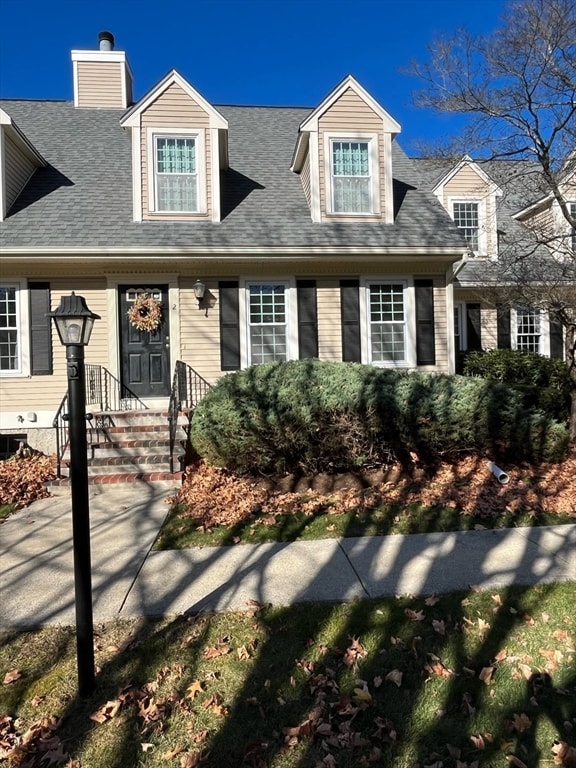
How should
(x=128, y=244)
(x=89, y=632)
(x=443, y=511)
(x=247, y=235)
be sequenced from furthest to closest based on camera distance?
(x=247, y=235)
(x=128, y=244)
(x=443, y=511)
(x=89, y=632)

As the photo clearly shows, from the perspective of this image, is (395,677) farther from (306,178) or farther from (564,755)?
(306,178)

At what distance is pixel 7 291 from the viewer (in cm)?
890

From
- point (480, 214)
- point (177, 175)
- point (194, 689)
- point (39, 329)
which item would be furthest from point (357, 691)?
point (480, 214)

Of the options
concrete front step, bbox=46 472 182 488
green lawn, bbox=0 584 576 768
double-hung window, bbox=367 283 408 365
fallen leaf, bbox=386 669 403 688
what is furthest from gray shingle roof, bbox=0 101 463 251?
fallen leaf, bbox=386 669 403 688

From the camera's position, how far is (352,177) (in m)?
9.84

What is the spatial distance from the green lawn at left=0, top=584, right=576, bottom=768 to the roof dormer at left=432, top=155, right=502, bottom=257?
497 inches

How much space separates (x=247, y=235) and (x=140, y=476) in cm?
501

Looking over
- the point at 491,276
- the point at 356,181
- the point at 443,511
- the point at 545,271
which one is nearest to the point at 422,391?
the point at 443,511

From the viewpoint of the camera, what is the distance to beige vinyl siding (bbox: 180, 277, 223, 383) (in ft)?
30.4

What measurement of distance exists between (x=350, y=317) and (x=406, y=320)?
1.15 meters

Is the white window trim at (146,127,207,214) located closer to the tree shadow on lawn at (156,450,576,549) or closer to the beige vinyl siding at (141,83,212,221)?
the beige vinyl siding at (141,83,212,221)

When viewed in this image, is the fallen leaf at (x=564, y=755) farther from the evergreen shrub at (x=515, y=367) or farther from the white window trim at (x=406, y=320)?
the evergreen shrub at (x=515, y=367)

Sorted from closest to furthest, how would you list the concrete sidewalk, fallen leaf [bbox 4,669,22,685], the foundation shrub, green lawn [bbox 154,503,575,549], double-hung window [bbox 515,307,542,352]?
fallen leaf [bbox 4,669,22,685] < the concrete sidewalk < green lawn [bbox 154,503,575,549] < the foundation shrub < double-hung window [bbox 515,307,542,352]

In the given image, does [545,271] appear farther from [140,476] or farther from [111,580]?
[111,580]
